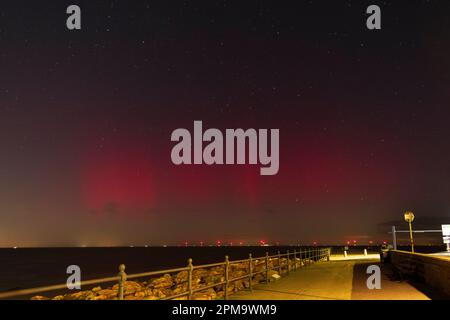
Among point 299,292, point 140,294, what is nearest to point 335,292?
point 299,292

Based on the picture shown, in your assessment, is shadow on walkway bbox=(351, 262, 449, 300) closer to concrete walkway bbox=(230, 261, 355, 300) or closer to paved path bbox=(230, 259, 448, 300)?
paved path bbox=(230, 259, 448, 300)

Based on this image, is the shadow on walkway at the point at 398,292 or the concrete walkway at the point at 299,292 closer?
the shadow on walkway at the point at 398,292

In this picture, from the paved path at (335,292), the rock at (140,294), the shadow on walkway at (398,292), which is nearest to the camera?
the shadow on walkway at (398,292)

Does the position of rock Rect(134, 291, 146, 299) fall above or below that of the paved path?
below

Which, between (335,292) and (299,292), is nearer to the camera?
(335,292)

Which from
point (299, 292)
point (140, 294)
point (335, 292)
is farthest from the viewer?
point (140, 294)

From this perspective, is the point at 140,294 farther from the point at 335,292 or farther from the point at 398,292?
the point at 398,292

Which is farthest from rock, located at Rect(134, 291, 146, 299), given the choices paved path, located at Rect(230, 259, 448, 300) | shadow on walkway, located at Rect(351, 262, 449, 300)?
shadow on walkway, located at Rect(351, 262, 449, 300)

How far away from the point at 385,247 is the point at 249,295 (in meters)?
22.5

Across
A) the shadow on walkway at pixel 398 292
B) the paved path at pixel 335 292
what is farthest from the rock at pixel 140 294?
the shadow on walkway at pixel 398 292

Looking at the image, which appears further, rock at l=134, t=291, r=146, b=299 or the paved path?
rock at l=134, t=291, r=146, b=299

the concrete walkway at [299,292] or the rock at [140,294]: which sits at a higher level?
the concrete walkway at [299,292]

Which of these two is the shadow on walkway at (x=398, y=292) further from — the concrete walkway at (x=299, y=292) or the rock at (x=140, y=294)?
the rock at (x=140, y=294)
